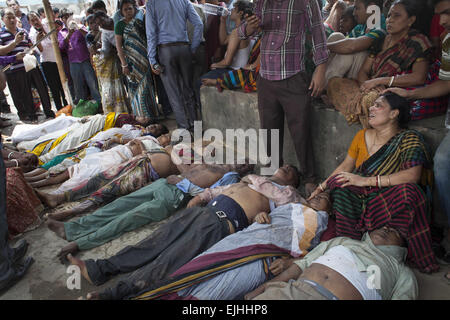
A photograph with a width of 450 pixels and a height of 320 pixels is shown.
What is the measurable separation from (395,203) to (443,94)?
1035mm

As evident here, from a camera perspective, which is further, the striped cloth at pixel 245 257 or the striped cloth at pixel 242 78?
the striped cloth at pixel 242 78

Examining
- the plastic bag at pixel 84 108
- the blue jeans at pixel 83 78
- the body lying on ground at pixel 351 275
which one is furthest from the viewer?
the blue jeans at pixel 83 78

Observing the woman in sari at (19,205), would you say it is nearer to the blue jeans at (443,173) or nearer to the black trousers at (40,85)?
the blue jeans at (443,173)

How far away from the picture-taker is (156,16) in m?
4.52

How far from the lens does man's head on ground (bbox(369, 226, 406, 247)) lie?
2156mm

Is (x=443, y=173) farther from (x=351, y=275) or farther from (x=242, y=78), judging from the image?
(x=242, y=78)

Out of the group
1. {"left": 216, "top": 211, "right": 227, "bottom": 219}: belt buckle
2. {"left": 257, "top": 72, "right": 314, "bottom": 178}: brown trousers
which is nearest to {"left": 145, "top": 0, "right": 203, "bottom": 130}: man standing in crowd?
{"left": 257, "top": 72, "right": 314, "bottom": 178}: brown trousers

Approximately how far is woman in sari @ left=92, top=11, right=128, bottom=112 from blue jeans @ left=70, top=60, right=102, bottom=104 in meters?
Result: 0.53

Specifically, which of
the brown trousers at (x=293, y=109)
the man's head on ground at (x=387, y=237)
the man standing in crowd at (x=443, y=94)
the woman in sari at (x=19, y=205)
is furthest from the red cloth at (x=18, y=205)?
the man standing in crowd at (x=443, y=94)

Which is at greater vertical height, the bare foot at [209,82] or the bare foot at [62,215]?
the bare foot at [209,82]

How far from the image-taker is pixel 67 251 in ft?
8.75

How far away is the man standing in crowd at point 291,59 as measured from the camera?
2.97 m

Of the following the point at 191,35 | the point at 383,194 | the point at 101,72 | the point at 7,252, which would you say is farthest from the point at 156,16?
the point at 383,194

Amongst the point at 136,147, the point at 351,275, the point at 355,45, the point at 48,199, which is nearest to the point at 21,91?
the point at 136,147
